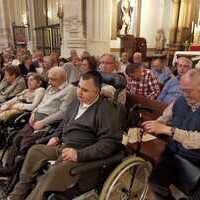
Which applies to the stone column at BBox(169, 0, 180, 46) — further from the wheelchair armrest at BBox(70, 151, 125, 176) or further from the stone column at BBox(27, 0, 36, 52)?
the wheelchair armrest at BBox(70, 151, 125, 176)

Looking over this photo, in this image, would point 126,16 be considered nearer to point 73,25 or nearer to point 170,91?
point 73,25

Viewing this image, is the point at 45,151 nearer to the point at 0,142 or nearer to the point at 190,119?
the point at 190,119

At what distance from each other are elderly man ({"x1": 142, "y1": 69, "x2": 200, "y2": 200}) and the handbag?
5 centimetres

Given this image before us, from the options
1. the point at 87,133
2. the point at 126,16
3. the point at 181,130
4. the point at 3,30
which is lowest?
the point at 87,133

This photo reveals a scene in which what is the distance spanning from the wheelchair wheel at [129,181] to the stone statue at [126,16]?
559 centimetres

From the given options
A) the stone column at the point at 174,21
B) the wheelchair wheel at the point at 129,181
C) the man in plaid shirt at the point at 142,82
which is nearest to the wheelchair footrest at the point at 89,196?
the wheelchair wheel at the point at 129,181

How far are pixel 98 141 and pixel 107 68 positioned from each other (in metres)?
1.34

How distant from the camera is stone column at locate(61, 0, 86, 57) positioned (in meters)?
5.84

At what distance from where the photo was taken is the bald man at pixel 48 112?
217 centimetres

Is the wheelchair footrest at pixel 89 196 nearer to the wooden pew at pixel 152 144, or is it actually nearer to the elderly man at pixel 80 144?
the elderly man at pixel 80 144

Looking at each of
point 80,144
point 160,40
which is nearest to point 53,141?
point 80,144

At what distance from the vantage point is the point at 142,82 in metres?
2.93

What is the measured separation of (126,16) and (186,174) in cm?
594

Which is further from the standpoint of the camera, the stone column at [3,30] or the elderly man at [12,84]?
the stone column at [3,30]
